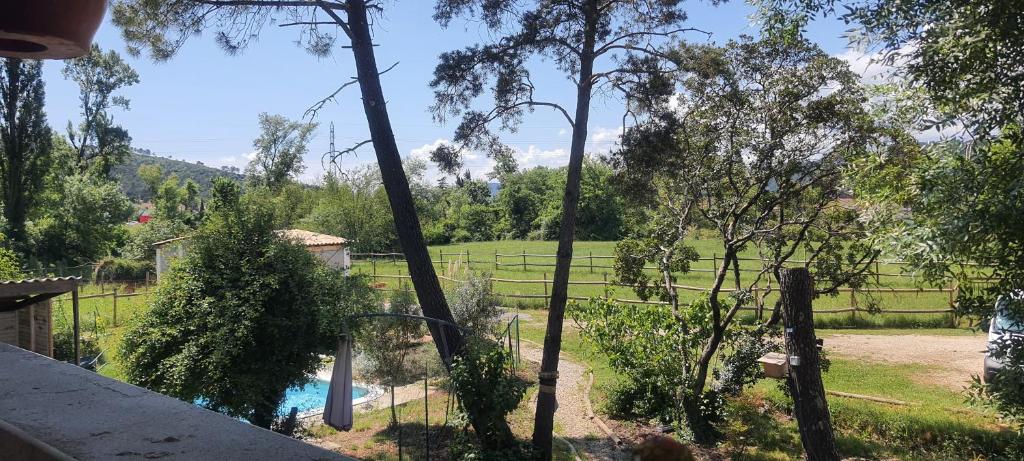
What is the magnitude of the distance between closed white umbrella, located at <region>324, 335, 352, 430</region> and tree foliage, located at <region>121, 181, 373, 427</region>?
0.18m

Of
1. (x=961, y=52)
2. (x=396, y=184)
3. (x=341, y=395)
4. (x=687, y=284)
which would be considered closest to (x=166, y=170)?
(x=687, y=284)

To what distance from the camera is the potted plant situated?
4.62 ft

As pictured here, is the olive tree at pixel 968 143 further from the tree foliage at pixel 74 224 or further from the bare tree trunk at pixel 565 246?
the tree foliage at pixel 74 224

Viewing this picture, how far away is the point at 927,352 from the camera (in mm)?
13617

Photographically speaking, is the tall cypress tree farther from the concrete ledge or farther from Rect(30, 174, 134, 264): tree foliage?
the concrete ledge

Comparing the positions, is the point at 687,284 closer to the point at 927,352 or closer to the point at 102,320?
the point at 927,352

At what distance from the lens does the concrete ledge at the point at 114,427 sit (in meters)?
1.30

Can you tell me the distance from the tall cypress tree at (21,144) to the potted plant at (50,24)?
1237 inches

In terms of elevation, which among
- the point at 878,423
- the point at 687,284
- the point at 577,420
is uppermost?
the point at 687,284

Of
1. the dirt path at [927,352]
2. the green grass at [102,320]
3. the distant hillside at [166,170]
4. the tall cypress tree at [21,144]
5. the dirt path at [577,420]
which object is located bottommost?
the dirt path at [577,420]

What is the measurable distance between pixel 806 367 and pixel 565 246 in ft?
10.3

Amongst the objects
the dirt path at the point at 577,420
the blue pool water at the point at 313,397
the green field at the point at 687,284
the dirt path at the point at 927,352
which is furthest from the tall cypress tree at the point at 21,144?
the dirt path at the point at 927,352

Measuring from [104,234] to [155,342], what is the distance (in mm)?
28740

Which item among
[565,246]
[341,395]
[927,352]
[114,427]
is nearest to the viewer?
[114,427]
